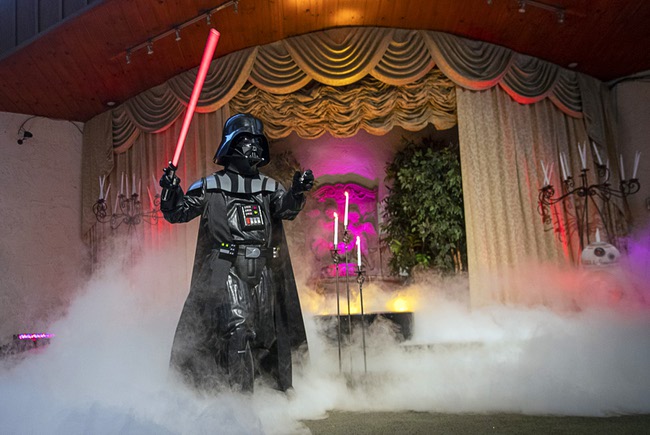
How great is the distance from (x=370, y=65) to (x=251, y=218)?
10.2ft

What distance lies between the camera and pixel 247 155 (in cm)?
294

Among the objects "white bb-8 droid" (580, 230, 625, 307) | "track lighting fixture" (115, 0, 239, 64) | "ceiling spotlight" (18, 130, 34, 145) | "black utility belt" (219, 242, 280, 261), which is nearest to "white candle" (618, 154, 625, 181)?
"white bb-8 droid" (580, 230, 625, 307)

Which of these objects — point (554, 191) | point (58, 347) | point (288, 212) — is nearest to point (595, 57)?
point (554, 191)

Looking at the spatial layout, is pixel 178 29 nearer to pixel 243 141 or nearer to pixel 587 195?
pixel 243 141

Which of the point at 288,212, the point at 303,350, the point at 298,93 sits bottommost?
the point at 303,350

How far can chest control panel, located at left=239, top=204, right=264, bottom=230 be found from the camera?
2.85 metres

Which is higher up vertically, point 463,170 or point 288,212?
point 463,170

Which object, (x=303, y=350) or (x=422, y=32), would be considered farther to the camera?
(x=422, y=32)

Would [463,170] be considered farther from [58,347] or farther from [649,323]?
[58,347]

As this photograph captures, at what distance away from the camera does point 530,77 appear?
18.7 feet

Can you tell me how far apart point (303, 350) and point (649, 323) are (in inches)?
96.3

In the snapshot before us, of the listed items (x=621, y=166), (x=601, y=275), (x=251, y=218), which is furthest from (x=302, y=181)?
(x=621, y=166)

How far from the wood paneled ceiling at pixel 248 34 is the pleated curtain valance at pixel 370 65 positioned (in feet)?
0.34

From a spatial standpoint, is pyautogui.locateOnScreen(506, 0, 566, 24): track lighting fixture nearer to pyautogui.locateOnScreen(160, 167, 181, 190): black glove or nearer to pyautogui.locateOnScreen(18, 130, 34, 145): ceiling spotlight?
pyautogui.locateOnScreen(160, 167, 181, 190): black glove
